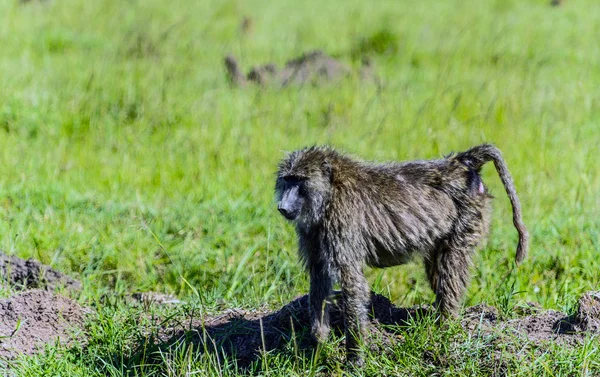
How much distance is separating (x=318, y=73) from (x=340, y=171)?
4.43 m

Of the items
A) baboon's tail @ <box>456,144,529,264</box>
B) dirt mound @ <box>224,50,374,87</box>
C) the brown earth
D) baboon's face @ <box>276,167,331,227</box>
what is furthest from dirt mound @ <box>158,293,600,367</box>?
dirt mound @ <box>224,50,374,87</box>

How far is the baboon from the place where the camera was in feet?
11.9

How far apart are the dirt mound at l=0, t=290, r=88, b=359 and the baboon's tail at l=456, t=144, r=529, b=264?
6.69 ft

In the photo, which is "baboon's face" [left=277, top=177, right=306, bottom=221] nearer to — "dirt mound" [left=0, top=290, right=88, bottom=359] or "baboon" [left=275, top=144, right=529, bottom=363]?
"baboon" [left=275, top=144, right=529, bottom=363]

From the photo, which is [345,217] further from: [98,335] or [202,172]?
A: [202,172]

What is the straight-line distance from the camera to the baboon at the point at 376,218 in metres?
3.63

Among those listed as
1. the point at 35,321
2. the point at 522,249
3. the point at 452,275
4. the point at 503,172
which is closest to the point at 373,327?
the point at 452,275

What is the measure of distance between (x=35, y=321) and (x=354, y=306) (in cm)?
154

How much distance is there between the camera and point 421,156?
6.56 m

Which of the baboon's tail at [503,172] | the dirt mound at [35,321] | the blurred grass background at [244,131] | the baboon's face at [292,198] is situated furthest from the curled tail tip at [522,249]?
the dirt mound at [35,321]

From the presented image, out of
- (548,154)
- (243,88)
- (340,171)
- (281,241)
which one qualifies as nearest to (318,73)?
(243,88)

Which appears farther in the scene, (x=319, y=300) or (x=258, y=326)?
(x=258, y=326)

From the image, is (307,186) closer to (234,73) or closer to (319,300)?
(319,300)

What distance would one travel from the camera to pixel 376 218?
3.78m
